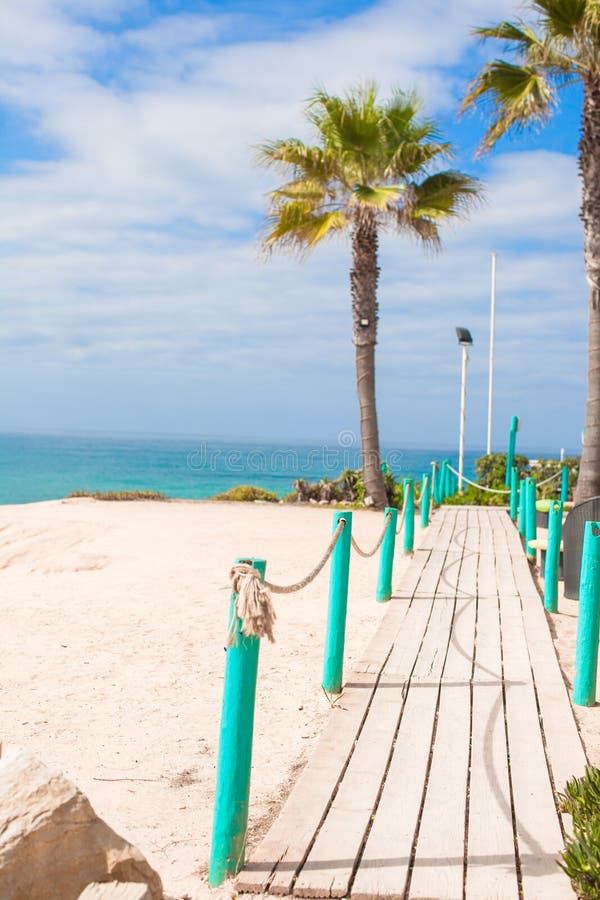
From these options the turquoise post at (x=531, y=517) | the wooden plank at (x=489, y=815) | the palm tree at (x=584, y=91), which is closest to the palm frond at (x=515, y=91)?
the palm tree at (x=584, y=91)

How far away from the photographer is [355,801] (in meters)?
3.78

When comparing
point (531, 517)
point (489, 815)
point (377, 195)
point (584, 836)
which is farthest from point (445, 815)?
point (377, 195)

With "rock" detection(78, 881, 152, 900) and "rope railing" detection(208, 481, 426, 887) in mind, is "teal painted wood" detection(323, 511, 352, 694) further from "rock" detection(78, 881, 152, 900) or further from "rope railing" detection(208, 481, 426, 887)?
"rock" detection(78, 881, 152, 900)

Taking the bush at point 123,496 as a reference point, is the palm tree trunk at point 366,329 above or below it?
above

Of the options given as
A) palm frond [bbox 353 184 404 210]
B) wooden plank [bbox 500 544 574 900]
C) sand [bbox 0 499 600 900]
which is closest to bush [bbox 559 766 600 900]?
wooden plank [bbox 500 544 574 900]

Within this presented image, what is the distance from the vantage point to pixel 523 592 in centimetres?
896

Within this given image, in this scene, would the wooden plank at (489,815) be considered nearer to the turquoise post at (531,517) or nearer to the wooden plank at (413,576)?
the wooden plank at (413,576)

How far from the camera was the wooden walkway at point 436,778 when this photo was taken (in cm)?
319

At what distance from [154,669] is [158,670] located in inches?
1.9

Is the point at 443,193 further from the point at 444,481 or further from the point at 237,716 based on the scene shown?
the point at 237,716

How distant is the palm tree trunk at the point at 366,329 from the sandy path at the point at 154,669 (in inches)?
175

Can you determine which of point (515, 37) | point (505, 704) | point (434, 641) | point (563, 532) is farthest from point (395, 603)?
point (515, 37)

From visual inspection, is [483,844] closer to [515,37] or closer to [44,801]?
[44,801]

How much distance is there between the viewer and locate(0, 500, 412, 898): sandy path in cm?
428
